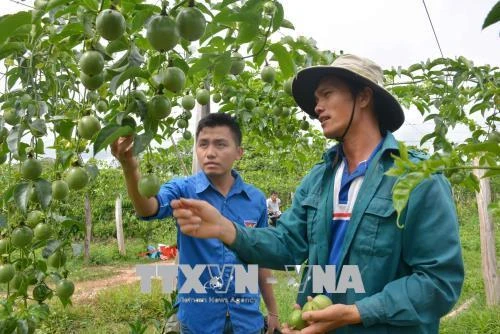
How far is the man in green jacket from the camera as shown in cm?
123

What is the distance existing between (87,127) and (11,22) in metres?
0.29

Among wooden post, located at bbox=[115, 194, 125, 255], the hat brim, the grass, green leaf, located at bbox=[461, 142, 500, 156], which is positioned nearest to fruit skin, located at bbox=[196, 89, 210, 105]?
the hat brim

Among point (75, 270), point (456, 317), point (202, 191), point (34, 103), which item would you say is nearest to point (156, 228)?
point (75, 270)

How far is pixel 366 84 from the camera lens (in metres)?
1.52

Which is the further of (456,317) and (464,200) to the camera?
(464,200)

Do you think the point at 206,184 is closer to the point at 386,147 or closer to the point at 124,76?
the point at 386,147

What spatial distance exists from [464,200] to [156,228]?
28.6 feet

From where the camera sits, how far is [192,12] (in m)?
0.94

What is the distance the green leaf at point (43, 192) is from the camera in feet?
4.17

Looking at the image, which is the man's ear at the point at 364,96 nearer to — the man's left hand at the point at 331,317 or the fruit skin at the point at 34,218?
the man's left hand at the point at 331,317

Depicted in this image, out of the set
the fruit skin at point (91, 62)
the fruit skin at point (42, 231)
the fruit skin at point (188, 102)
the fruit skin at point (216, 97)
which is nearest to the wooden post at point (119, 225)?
the fruit skin at point (216, 97)

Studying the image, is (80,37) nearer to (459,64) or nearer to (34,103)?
(34,103)

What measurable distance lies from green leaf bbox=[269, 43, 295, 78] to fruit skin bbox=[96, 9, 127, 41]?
17.1 inches

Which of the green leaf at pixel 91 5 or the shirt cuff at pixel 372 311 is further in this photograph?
the shirt cuff at pixel 372 311
